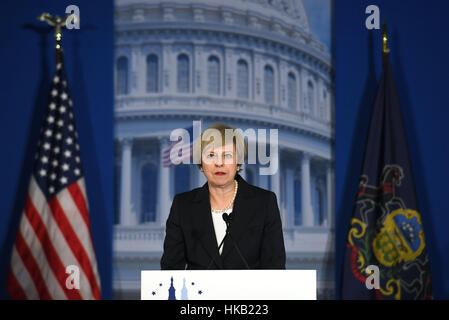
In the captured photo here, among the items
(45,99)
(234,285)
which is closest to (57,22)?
(45,99)

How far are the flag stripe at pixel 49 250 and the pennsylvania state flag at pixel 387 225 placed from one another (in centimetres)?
214

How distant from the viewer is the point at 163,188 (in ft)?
14.4

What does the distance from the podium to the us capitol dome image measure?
2.71m

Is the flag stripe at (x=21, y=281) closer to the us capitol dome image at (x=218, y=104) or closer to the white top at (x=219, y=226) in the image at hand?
the us capitol dome image at (x=218, y=104)

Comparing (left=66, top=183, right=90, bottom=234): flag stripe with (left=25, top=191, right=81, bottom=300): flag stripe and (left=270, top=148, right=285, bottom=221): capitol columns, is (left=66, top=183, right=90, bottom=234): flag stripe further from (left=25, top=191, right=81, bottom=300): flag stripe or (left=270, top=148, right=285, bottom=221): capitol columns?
(left=270, top=148, right=285, bottom=221): capitol columns

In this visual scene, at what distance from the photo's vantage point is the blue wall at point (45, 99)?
14.6ft

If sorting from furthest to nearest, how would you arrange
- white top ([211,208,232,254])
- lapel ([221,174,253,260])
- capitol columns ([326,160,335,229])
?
capitol columns ([326,160,335,229])
white top ([211,208,232,254])
lapel ([221,174,253,260])

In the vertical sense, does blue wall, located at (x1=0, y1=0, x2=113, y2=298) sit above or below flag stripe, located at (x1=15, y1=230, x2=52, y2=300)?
above

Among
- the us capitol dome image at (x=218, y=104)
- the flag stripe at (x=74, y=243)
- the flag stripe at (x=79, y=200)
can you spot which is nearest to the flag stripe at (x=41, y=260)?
the flag stripe at (x=74, y=243)

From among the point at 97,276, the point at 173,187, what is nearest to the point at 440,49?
the point at 173,187

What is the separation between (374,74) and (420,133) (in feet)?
2.08

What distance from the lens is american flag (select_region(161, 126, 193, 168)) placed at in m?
4.34

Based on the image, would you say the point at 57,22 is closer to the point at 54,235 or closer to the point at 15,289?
the point at 54,235

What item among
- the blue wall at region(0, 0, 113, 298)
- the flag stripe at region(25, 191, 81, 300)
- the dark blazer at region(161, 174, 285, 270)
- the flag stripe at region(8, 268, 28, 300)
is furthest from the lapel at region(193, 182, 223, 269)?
the flag stripe at region(8, 268, 28, 300)
